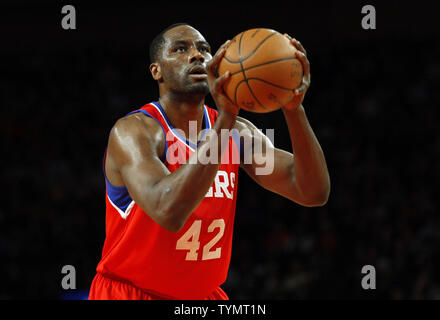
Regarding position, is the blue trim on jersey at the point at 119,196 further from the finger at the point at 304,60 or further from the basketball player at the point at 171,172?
the finger at the point at 304,60

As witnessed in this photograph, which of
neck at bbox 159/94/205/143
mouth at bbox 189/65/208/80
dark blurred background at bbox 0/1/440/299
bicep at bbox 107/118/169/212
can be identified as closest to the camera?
bicep at bbox 107/118/169/212

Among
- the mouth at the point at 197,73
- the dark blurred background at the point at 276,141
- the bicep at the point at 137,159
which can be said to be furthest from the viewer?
the dark blurred background at the point at 276,141

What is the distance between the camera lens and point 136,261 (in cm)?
321

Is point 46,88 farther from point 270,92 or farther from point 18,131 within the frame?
point 270,92

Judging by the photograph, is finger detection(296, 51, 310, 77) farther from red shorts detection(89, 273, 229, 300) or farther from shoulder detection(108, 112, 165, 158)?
red shorts detection(89, 273, 229, 300)

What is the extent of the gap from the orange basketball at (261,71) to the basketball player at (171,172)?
0.52 feet

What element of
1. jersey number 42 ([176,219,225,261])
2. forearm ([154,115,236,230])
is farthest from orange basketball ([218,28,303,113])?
jersey number 42 ([176,219,225,261])

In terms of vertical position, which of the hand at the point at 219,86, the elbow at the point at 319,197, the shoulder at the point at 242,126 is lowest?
the elbow at the point at 319,197

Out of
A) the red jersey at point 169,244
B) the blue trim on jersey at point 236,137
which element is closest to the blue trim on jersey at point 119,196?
the red jersey at point 169,244

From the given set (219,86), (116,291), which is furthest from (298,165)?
(116,291)

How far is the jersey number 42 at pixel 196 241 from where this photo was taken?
3197 millimetres

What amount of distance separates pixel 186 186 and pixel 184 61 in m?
1.04

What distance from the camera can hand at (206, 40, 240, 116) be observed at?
2686 millimetres

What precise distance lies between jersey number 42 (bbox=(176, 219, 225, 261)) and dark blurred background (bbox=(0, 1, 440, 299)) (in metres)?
3.42
